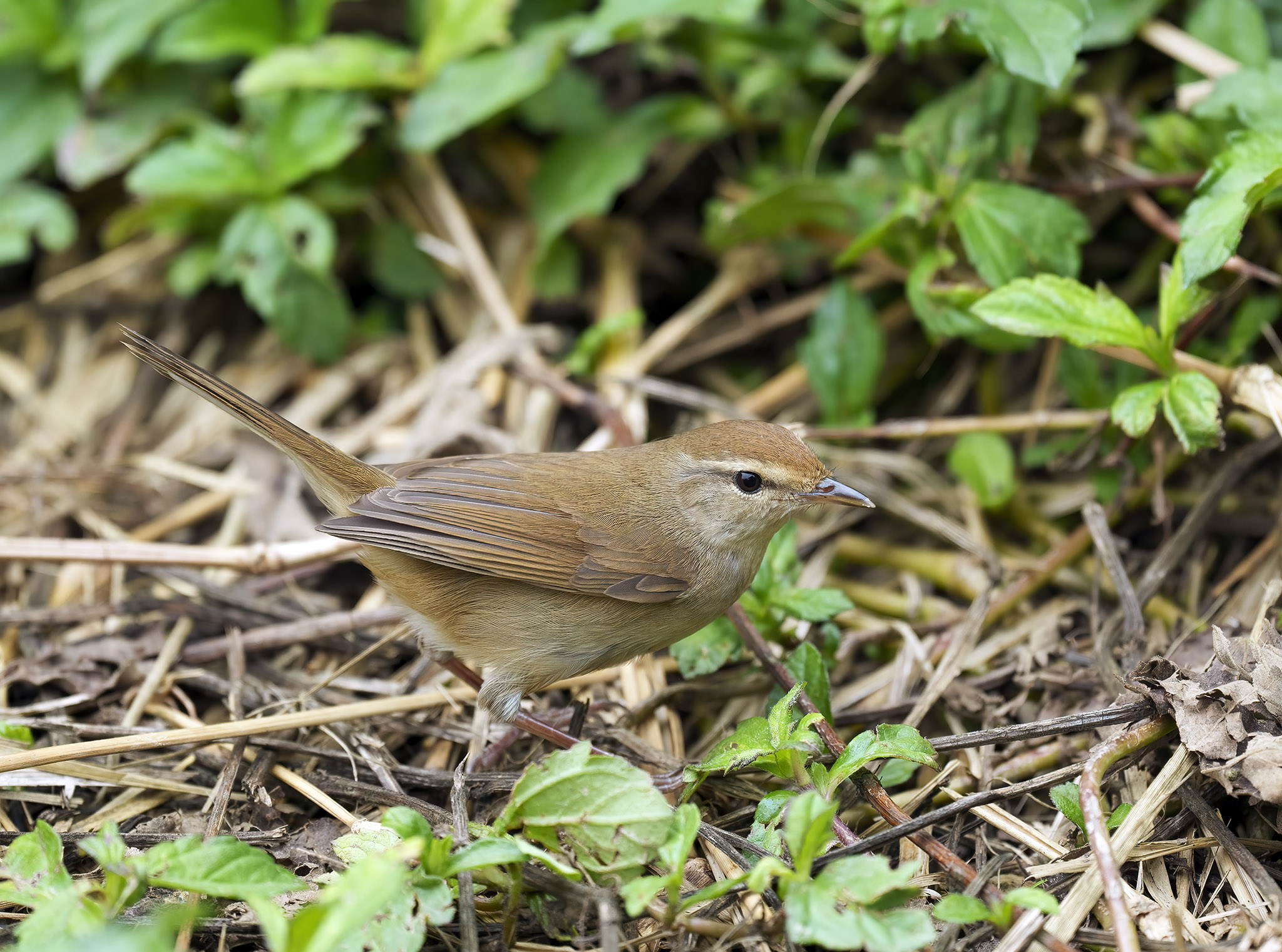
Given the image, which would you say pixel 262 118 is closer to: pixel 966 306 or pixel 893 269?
pixel 893 269

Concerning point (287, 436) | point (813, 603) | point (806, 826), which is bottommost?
point (813, 603)

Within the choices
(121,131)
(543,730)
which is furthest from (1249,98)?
(121,131)

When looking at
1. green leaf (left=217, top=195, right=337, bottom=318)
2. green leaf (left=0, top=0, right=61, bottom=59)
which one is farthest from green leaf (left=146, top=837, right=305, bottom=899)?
green leaf (left=0, top=0, right=61, bottom=59)

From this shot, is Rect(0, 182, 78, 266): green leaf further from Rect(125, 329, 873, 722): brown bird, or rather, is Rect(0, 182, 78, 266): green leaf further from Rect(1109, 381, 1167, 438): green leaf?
Rect(1109, 381, 1167, 438): green leaf

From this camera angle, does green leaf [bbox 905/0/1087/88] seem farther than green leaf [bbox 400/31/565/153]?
No

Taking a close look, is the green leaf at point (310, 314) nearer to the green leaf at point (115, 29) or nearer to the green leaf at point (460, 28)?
the green leaf at point (460, 28)

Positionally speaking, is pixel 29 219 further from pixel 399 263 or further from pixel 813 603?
pixel 813 603
